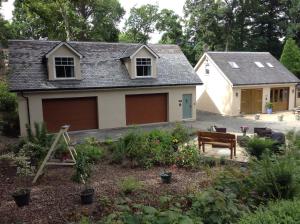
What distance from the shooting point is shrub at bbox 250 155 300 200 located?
21.5ft

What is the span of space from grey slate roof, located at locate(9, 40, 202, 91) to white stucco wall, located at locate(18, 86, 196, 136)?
55 cm

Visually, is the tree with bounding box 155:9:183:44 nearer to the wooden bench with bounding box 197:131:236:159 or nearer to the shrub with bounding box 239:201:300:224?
the wooden bench with bounding box 197:131:236:159

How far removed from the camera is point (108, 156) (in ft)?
39.5

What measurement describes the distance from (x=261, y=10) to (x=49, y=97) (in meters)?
38.8

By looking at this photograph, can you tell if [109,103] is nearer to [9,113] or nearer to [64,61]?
[64,61]

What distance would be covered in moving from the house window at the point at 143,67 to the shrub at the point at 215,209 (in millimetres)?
16859

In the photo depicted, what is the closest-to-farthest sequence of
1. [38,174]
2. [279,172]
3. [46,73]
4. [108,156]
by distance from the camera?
[279,172] → [38,174] → [108,156] → [46,73]

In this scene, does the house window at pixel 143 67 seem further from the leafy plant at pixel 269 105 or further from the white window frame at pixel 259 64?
the white window frame at pixel 259 64

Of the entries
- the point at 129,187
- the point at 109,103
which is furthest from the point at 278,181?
the point at 109,103

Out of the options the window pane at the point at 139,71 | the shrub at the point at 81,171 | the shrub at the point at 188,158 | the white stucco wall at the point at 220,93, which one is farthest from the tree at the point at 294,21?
the shrub at the point at 81,171

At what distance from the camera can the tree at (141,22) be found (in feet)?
164

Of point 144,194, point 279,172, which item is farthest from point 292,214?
point 144,194

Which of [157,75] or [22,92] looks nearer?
[22,92]

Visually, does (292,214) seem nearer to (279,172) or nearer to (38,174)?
(279,172)
